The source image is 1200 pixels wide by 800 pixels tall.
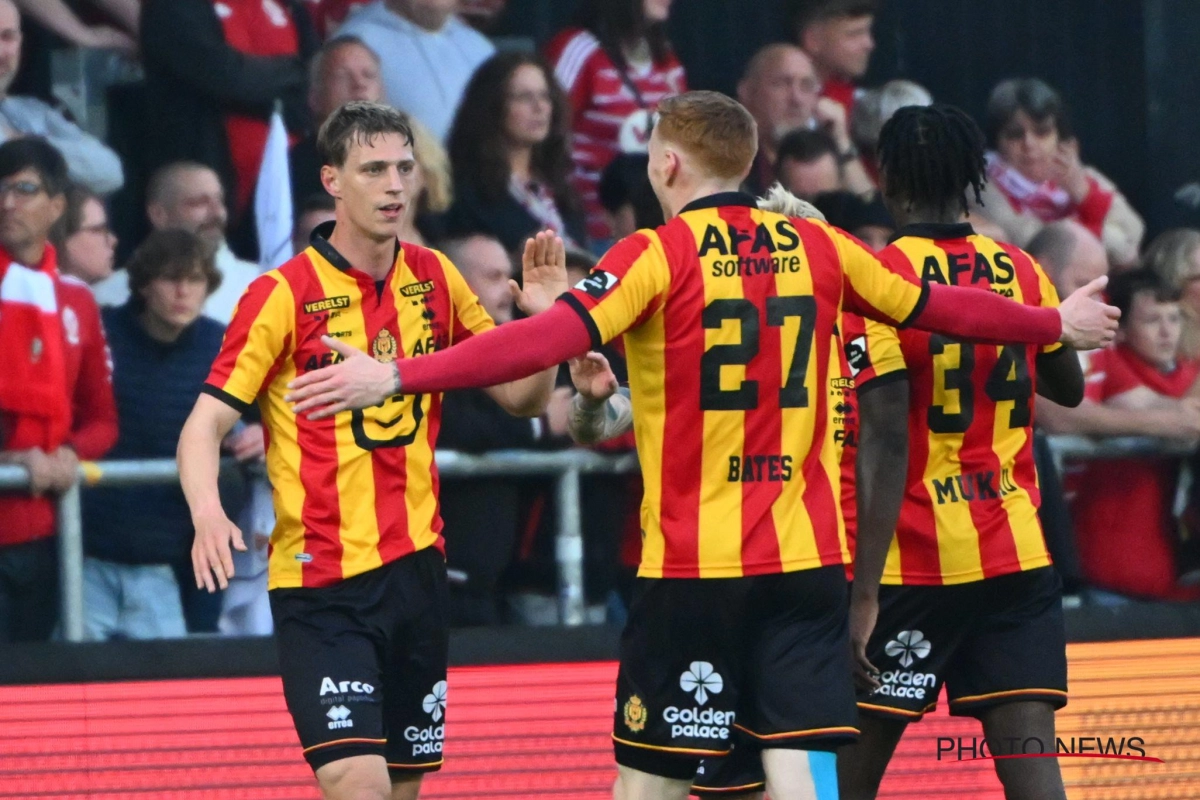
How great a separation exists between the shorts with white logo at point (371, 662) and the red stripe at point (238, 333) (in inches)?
22.9

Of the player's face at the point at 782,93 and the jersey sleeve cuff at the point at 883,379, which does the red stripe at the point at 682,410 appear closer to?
the jersey sleeve cuff at the point at 883,379

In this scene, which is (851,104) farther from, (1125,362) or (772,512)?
(772,512)

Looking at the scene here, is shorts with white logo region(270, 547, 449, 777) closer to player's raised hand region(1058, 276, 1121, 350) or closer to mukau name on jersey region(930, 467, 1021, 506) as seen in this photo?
mukau name on jersey region(930, 467, 1021, 506)

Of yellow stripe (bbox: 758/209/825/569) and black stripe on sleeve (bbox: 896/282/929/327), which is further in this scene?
black stripe on sleeve (bbox: 896/282/929/327)

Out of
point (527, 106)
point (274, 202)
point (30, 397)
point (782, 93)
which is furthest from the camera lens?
point (782, 93)

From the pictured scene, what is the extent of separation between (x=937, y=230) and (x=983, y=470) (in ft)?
2.08

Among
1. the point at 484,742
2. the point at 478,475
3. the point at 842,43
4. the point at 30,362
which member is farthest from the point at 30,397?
the point at 842,43

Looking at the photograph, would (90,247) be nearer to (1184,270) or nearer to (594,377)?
(594,377)

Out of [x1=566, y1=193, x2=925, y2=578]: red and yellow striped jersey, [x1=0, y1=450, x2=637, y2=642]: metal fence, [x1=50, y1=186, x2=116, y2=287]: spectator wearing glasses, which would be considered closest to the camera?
[x1=566, y1=193, x2=925, y2=578]: red and yellow striped jersey

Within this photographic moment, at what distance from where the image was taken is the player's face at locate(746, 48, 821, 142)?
8703mm

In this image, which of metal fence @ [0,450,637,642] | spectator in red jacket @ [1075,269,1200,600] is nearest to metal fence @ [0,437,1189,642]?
metal fence @ [0,450,637,642]

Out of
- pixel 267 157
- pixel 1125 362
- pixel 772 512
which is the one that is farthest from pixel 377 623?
pixel 1125 362

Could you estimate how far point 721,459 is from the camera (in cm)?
437

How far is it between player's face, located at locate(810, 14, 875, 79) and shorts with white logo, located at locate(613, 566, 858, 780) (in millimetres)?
4938
